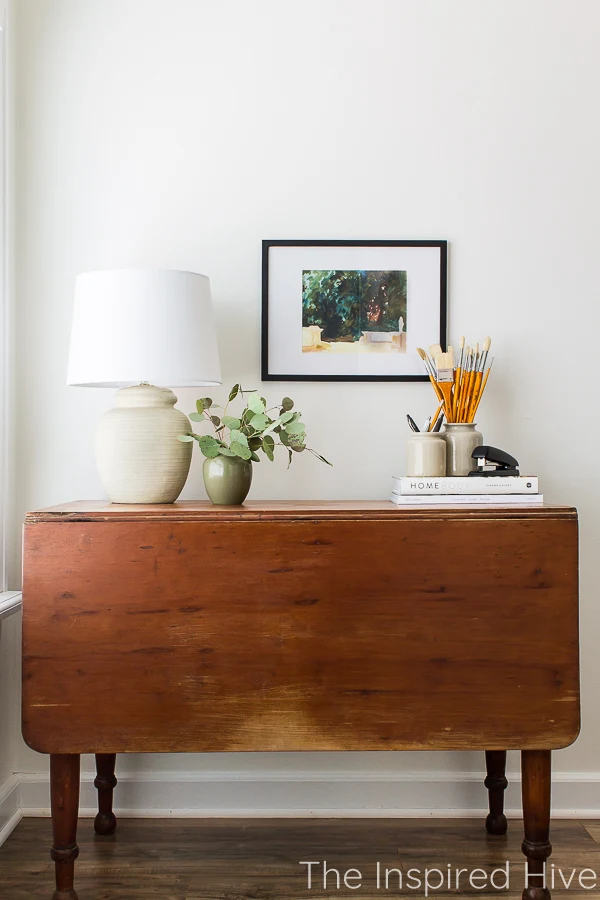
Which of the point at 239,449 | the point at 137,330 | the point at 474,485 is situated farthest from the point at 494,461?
the point at 137,330

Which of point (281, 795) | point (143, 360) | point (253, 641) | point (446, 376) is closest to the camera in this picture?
point (253, 641)

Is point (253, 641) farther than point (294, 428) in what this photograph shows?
No

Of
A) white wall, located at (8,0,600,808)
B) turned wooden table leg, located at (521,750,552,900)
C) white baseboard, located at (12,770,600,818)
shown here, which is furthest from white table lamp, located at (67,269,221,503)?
turned wooden table leg, located at (521,750,552,900)

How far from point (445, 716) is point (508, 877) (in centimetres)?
51

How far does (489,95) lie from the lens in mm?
2168

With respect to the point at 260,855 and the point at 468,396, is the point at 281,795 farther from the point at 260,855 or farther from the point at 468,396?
the point at 468,396

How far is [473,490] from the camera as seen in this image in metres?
1.79

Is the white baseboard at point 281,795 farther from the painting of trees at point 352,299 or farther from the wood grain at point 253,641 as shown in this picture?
the painting of trees at point 352,299

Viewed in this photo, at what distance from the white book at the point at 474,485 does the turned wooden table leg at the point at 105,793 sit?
107 cm

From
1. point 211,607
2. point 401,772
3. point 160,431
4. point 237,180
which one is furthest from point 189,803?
point 237,180

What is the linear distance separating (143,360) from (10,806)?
4.16 ft

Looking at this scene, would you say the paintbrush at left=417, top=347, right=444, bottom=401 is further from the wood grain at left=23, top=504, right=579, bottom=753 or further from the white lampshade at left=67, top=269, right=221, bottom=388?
the white lampshade at left=67, top=269, right=221, bottom=388

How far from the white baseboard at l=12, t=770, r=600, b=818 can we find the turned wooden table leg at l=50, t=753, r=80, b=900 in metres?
0.48

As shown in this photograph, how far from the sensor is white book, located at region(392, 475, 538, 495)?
1.79 metres
